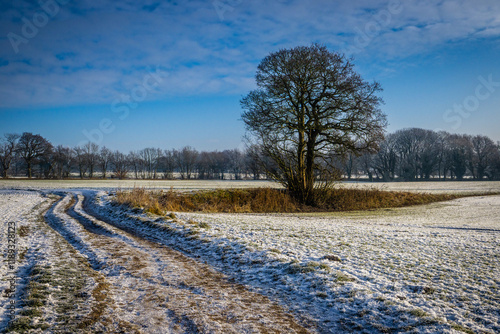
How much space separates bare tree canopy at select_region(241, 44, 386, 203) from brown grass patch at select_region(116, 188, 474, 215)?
2.07 m

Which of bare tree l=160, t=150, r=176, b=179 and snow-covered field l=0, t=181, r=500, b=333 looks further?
bare tree l=160, t=150, r=176, b=179

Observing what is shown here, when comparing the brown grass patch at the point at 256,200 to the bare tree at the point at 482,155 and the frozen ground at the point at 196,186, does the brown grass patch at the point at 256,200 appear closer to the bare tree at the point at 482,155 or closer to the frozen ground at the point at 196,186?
the frozen ground at the point at 196,186

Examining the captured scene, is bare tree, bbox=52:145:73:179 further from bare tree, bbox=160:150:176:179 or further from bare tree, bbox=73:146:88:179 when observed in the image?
bare tree, bbox=160:150:176:179

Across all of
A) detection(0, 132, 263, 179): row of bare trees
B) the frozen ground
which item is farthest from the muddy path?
detection(0, 132, 263, 179): row of bare trees

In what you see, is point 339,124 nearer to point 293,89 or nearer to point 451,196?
point 293,89

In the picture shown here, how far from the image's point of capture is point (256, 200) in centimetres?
2370

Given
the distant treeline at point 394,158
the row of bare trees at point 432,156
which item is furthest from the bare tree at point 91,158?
the row of bare trees at point 432,156

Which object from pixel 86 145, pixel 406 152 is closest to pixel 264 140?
pixel 406 152

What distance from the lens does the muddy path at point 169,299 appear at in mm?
3906

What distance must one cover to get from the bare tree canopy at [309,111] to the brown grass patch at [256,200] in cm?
207

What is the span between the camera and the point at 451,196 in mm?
35469

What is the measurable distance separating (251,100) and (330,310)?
2014 centimetres

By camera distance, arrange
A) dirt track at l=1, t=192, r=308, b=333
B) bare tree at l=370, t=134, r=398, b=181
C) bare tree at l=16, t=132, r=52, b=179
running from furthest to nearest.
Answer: bare tree at l=370, t=134, r=398, b=181 → bare tree at l=16, t=132, r=52, b=179 → dirt track at l=1, t=192, r=308, b=333

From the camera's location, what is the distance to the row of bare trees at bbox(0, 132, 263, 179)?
82.4 meters
